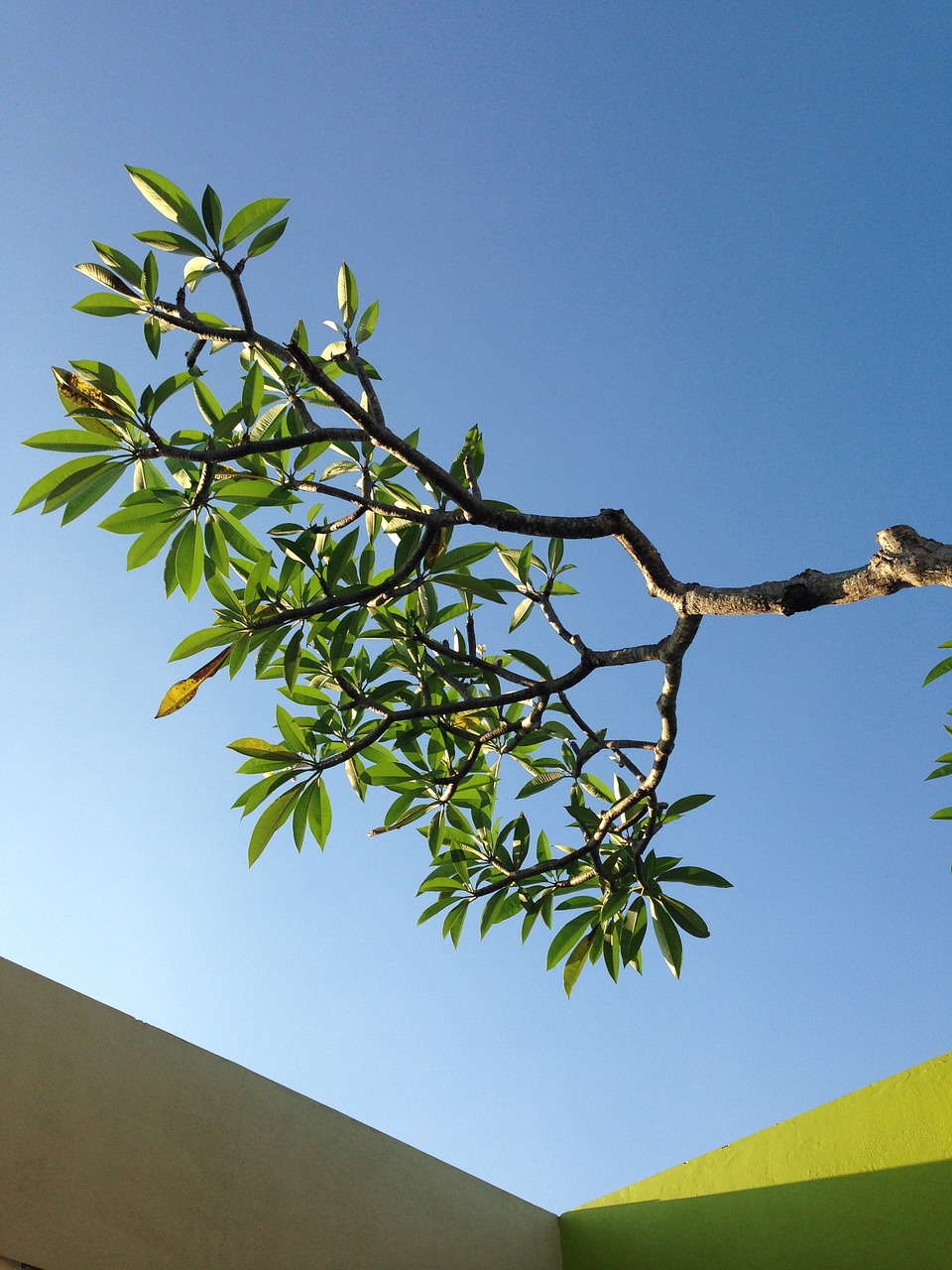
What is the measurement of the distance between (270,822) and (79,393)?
795mm

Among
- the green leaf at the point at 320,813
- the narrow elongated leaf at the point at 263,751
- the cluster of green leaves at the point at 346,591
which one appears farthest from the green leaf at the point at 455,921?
the narrow elongated leaf at the point at 263,751

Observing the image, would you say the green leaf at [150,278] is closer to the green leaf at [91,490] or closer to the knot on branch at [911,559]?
the green leaf at [91,490]

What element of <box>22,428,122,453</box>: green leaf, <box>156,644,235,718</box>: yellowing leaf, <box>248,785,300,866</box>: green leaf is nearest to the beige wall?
<box>248,785,300,866</box>: green leaf

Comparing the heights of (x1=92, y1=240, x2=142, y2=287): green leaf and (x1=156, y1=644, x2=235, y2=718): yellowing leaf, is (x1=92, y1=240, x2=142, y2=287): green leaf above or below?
above

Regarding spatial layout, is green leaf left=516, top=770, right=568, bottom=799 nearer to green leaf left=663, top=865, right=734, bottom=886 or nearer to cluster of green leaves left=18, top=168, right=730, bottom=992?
cluster of green leaves left=18, top=168, right=730, bottom=992

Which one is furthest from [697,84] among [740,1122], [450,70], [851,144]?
[740,1122]

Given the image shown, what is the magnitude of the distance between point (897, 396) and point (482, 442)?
3.54 meters

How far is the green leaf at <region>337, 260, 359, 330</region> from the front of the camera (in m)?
1.59

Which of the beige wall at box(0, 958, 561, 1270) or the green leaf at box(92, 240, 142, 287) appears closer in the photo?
the green leaf at box(92, 240, 142, 287)

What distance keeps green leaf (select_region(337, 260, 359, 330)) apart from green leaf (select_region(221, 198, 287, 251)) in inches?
7.6

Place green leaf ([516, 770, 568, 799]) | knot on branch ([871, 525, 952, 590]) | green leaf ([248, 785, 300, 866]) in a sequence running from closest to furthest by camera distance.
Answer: knot on branch ([871, 525, 952, 590]) < green leaf ([248, 785, 300, 866]) < green leaf ([516, 770, 568, 799])

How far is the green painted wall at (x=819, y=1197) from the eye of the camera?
2652 millimetres

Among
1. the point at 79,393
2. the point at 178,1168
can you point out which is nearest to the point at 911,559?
the point at 79,393

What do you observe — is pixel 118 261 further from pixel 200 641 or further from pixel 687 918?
pixel 687 918
